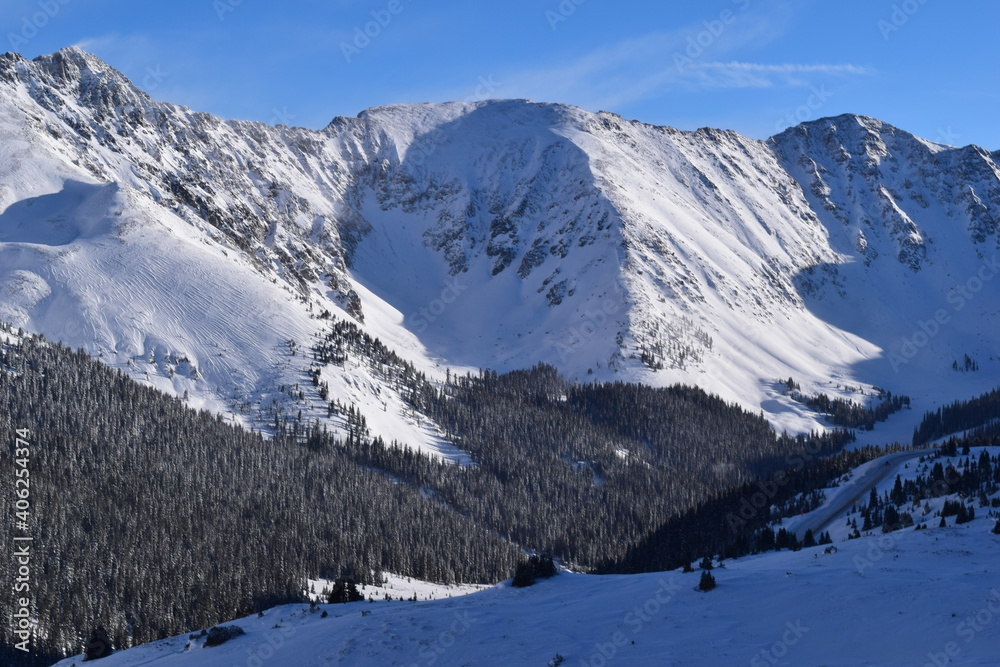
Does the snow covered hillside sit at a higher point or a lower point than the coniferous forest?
lower

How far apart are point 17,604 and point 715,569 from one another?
8822cm

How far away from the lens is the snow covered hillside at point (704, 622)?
113 feet

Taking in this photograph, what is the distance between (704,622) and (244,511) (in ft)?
379

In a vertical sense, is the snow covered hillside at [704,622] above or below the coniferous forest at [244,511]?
below

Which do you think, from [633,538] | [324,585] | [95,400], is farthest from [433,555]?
[95,400]

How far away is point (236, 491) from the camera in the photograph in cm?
14875

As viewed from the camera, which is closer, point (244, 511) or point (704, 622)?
point (704, 622)

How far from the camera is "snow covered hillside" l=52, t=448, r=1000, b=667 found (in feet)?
113

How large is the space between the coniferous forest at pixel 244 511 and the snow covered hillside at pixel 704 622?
43.3 m

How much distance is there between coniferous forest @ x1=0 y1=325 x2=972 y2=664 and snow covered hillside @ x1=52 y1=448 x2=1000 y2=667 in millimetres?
43260

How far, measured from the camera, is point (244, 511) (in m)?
142

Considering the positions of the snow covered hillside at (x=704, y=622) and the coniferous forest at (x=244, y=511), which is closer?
the snow covered hillside at (x=704, y=622)

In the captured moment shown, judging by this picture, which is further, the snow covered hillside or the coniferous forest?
the coniferous forest

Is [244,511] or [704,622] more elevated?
[244,511]
